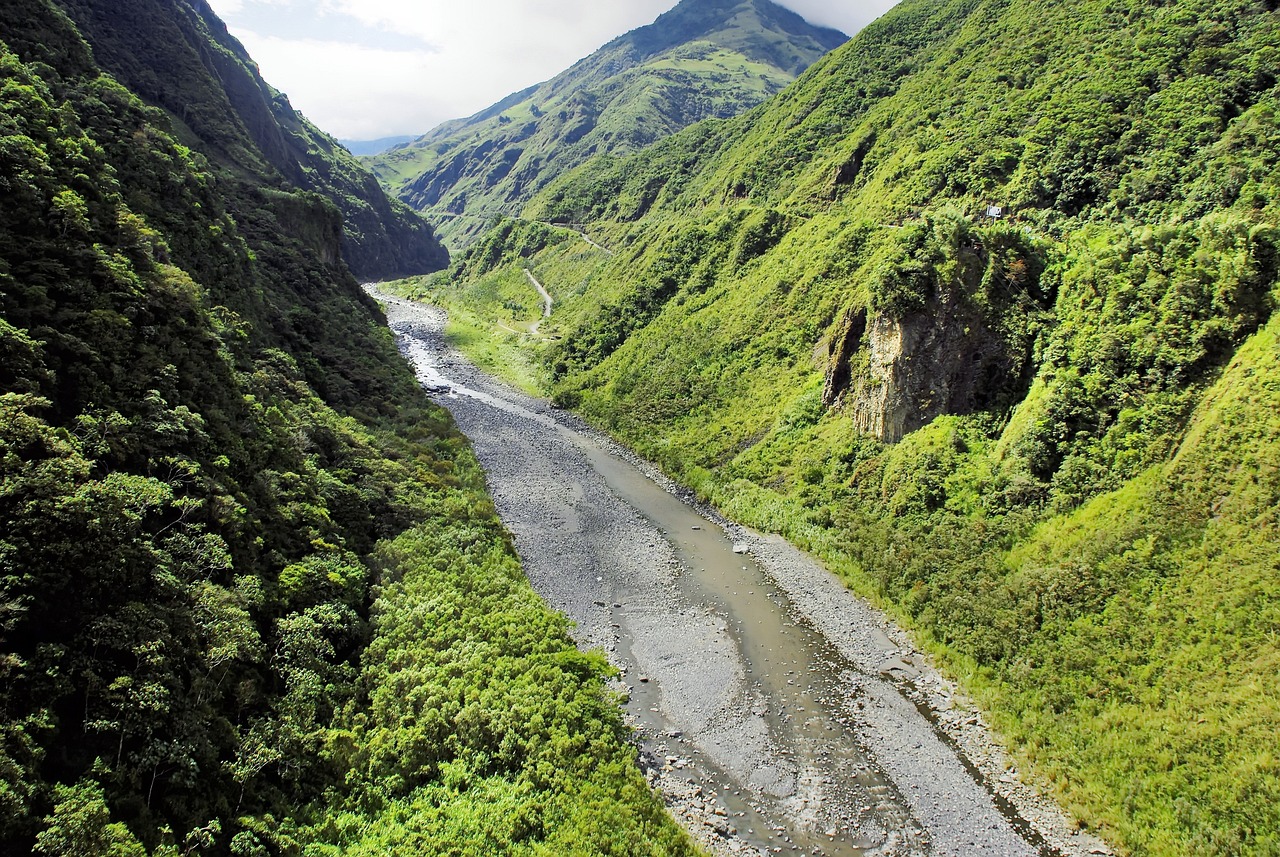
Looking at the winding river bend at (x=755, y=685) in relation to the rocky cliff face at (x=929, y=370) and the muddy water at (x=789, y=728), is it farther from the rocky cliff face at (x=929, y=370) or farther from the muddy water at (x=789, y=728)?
the rocky cliff face at (x=929, y=370)

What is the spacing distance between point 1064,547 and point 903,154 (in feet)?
179

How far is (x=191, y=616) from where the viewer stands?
23.5 meters

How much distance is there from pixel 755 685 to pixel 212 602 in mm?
24106

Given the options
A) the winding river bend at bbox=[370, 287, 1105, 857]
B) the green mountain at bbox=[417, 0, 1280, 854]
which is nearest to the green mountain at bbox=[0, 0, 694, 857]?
the winding river bend at bbox=[370, 287, 1105, 857]

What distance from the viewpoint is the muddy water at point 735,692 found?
83.6ft

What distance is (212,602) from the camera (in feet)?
81.3

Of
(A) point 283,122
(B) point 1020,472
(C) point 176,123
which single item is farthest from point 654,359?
(A) point 283,122

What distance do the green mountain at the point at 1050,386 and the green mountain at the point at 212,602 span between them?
1869cm

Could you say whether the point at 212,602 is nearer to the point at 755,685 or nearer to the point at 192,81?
the point at 755,685

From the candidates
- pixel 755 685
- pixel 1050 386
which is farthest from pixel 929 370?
pixel 755 685

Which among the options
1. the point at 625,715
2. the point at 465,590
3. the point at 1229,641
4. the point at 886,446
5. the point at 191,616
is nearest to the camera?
the point at 191,616

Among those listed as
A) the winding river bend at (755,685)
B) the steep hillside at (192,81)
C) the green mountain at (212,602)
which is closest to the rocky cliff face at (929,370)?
the winding river bend at (755,685)

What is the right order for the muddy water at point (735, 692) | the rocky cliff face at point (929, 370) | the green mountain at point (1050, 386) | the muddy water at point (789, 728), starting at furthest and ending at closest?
the rocky cliff face at point (929, 370)
the green mountain at point (1050, 386)
the muddy water at point (735, 692)
the muddy water at point (789, 728)

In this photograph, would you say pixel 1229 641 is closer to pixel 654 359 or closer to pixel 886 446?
pixel 886 446
